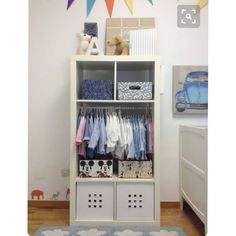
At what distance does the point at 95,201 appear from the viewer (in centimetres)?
231

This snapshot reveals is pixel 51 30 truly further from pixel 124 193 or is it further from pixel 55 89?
pixel 124 193

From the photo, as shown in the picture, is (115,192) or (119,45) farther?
(119,45)

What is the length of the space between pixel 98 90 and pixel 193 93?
1044mm

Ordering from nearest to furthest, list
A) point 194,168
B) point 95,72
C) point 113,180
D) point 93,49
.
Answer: point 194,168, point 113,180, point 93,49, point 95,72

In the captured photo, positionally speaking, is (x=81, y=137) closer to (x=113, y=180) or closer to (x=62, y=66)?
(x=113, y=180)

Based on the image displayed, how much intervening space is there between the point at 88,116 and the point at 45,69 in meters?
0.82

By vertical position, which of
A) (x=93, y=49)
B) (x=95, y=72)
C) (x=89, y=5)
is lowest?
(x=95, y=72)

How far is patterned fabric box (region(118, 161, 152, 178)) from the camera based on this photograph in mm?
2346

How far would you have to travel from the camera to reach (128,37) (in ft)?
8.40

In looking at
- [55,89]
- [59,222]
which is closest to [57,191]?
[59,222]

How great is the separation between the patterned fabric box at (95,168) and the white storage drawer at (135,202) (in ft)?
0.55

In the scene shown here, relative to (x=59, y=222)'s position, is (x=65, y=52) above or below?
above

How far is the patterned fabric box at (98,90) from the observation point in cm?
232

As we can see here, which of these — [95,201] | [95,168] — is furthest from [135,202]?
[95,168]
